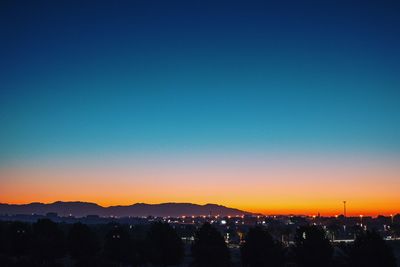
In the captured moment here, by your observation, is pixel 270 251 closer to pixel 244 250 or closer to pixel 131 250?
pixel 244 250

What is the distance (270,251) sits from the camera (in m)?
45.0

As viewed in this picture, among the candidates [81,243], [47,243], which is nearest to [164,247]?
[81,243]

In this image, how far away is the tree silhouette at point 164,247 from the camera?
57.2 meters

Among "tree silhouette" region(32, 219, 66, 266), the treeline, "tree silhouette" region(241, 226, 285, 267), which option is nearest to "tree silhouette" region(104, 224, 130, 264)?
the treeline

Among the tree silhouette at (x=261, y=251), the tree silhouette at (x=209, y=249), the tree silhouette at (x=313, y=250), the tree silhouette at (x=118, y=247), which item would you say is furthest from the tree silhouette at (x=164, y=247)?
the tree silhouette at (x=313, y=250)

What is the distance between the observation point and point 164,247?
57469 millimetres

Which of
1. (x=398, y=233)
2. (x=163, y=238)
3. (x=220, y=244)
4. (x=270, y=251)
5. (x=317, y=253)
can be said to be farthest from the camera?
(x=398, y=233)

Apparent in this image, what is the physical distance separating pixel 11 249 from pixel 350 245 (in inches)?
1961

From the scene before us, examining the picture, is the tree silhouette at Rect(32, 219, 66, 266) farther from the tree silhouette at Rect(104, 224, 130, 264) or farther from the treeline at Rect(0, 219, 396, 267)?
the tree silhouette at Rect(104, 224, 130, 264)

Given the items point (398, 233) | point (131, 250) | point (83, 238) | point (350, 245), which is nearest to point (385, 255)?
Answer: point (350, 245)

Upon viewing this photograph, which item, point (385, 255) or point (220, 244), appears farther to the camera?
point (220, 244)

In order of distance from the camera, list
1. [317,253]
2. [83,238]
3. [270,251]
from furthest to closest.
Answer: [83,238], [270,251], [317,253]

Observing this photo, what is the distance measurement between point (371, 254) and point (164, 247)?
2842cm

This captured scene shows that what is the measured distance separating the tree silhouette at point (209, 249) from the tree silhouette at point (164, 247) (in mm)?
7106
